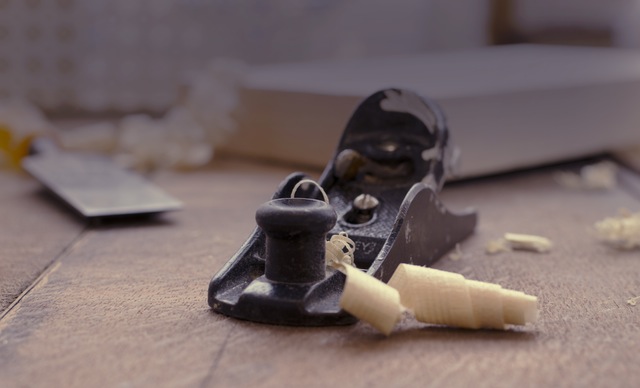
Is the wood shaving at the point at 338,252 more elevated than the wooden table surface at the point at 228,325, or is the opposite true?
the wood shaving at the point at 338,252

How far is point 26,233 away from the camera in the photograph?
1.67 meters

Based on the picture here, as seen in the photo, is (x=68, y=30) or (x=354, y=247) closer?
(x=354, y=247)

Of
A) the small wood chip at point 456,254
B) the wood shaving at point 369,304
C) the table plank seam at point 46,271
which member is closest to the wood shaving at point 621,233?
the small wood chip at point 456,254

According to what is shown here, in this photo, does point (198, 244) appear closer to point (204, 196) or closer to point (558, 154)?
point (204, 196)

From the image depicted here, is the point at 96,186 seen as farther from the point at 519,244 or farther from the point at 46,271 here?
the point at 519,244

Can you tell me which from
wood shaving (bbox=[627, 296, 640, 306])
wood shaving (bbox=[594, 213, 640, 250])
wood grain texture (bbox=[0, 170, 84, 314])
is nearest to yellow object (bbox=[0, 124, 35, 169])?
wood grain texture (bbox=[0, 170, 84, 314])

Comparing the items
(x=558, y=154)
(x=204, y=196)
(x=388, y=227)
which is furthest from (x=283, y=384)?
(x=558, y=154)

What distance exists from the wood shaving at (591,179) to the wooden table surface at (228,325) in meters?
0.39

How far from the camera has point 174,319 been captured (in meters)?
1.13

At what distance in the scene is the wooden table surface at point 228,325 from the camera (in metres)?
0.94

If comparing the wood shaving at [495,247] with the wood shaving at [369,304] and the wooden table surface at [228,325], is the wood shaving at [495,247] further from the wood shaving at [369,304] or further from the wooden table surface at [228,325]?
the wood shaving at [369,304]

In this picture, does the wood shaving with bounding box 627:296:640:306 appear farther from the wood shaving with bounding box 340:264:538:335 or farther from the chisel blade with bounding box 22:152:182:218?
the chisel blade with bounding box 22:152:182:218

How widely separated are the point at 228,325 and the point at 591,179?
1.42 metres

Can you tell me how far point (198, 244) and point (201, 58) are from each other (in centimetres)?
209
